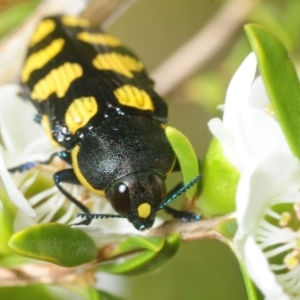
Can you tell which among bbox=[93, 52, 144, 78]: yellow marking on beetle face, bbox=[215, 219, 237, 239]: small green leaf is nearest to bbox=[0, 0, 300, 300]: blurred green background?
bbox=[93, 52, 144, 78]: yellow marking on beetle face

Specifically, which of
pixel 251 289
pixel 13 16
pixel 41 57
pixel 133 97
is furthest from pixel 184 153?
pixel 13 16

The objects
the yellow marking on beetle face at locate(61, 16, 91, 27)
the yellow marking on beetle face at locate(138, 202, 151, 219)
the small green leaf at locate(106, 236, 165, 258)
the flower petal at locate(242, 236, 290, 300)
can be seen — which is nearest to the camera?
the flower petal at locate(242, 236, 290, 300)

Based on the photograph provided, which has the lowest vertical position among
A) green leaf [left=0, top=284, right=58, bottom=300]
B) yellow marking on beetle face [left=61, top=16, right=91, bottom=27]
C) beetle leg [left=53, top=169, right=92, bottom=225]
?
green leaf [left=0, top=284, right=58, bottom=300]

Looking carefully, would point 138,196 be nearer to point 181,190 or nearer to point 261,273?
point 181,190

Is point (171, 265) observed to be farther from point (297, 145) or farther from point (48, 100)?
point (297, 145)

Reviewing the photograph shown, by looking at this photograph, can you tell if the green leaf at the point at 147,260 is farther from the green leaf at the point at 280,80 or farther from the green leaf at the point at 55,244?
the green leaf at the point at 280,80

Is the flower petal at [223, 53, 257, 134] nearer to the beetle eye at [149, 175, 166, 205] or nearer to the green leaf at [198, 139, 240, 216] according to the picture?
the green leaf at [198, 139, 240, 216]

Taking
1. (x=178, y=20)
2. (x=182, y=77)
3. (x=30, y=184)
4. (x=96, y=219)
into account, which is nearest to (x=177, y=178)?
(x=96, y=219)
